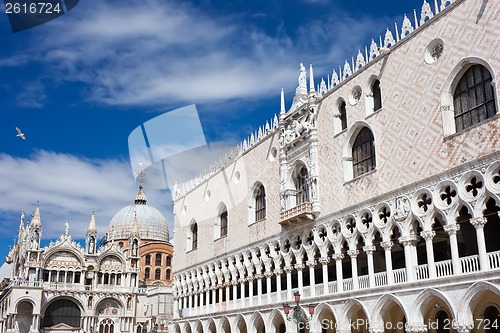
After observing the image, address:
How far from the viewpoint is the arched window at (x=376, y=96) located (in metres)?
22.4

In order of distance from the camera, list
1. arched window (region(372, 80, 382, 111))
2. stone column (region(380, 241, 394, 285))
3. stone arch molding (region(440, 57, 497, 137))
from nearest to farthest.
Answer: stone arch molding (region(440, 57, 497, 137))
stone column (region(380, 241, 394, 285))
arched window (region(372, 80, 382, 111))

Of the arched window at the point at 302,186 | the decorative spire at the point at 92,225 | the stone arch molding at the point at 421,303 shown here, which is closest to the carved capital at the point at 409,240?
the stone arch molding at the point at 421,303

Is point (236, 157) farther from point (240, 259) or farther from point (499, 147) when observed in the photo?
point (499, 147)

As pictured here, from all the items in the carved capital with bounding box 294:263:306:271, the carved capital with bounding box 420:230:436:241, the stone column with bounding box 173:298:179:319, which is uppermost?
the carved capital with bounding box 420:230:436:241

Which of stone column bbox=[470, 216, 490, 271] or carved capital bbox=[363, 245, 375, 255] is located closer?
stone column bbox=[470, 216, 490, 271]

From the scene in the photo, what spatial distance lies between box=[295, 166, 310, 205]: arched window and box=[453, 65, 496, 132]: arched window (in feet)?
29.6

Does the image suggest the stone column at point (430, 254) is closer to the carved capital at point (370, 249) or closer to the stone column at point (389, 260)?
the stone column at point (389, 260)

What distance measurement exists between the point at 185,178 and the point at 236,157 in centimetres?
837

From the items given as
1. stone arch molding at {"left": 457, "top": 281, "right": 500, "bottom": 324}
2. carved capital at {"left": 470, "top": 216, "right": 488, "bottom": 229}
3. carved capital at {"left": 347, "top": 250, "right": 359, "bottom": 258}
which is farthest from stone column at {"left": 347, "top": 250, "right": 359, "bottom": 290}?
carved capital at {"left": 470, "top": 216, "right": 488, "bottom": 229}

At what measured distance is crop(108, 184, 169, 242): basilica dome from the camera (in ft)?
198

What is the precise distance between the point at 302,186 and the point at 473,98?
10240mm

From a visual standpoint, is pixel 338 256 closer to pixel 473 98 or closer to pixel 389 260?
pixel 389 260

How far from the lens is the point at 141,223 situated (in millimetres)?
61688

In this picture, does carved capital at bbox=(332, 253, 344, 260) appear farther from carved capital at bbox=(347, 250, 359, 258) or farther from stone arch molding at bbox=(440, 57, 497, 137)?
stone arch molding at bbox=(440, 57, 497, 137)
